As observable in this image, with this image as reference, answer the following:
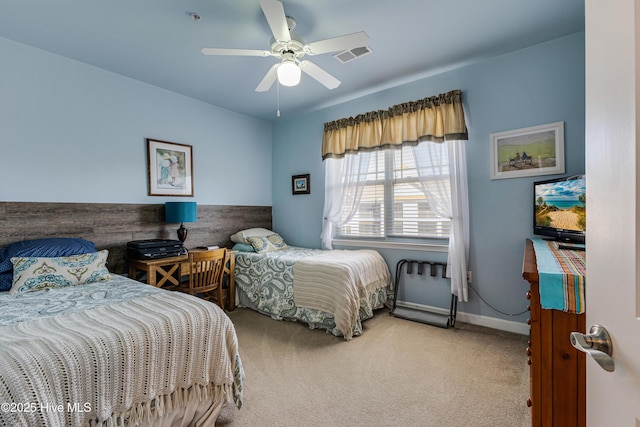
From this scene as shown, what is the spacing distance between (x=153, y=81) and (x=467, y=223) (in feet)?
12.5

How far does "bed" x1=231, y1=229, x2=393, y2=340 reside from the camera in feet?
9.21

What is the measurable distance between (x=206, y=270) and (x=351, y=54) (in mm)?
2661

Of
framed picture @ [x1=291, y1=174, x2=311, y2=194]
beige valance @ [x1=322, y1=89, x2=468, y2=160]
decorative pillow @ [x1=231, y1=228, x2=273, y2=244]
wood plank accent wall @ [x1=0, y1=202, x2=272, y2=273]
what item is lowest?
decorative pillow @ [x1=231, y1=228, x2=273, y2=244]

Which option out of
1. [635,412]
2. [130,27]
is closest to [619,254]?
[635,412]

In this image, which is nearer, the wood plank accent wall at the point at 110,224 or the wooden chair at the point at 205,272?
the wood plank accent wall at the point at 110,224

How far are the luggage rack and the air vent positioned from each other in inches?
89.9

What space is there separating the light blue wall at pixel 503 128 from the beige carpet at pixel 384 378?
47 cm

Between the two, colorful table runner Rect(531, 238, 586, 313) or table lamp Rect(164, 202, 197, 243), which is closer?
colorful table runner Rect(531, 238, 586, 313)

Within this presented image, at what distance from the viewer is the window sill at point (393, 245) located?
324 cm

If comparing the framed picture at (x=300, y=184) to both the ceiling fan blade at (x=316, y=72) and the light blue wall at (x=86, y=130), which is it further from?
the ceiling fan blade at (x=316, y=72)

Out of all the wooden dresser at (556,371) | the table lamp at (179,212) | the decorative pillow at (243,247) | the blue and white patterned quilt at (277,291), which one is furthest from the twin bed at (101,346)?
the decorative pillow at (243,247)

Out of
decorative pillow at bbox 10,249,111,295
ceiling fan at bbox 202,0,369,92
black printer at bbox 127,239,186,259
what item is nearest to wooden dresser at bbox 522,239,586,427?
ceiling fan at bbox 202,0,369,92

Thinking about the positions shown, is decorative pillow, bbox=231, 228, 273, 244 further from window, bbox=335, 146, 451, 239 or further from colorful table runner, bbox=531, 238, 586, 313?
colorful table runner, bbox=531, 238, 586, 313

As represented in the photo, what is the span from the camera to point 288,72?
2150mm
